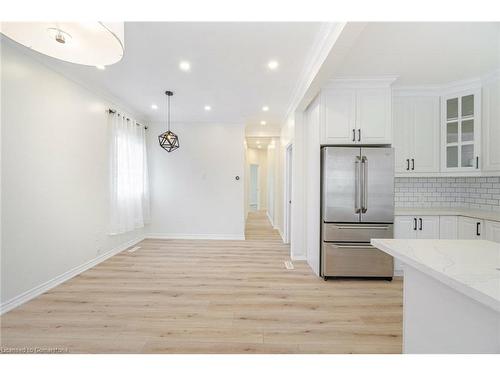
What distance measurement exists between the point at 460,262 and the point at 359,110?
8.11ft

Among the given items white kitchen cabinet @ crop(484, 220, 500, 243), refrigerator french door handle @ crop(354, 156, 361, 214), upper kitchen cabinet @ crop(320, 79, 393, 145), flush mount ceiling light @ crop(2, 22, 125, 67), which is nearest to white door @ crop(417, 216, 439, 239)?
white kitchen cabinet @ crop(484, 220, 500, 243)

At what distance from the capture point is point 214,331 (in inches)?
79.6

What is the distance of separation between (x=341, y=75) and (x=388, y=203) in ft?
5.90

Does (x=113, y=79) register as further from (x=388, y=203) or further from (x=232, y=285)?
(x=388, y=203)

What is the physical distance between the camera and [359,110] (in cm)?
309

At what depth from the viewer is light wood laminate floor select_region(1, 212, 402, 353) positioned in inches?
73.6

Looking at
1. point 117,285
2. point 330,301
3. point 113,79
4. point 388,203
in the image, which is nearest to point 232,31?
point 113,79

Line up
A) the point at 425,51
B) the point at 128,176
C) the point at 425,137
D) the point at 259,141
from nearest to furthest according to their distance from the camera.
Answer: the point at 425,51 → the point at 425,137 → the point at 128,176 → the point at 259,141

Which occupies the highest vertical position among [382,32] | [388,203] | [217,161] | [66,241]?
[382,32]

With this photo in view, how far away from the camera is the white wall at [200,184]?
537cm

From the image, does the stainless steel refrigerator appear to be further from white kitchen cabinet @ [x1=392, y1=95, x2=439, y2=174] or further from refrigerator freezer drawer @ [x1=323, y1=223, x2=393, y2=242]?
white kitchen cabinet @ [x1=392, y1=95, x2=439, y2=174]

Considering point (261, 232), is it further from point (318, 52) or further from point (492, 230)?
point (318, 52)

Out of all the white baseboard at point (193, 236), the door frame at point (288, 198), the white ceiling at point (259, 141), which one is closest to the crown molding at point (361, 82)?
the door frame at point (288, 198)

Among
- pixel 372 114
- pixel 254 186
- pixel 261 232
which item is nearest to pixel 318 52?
pixel 372 114
